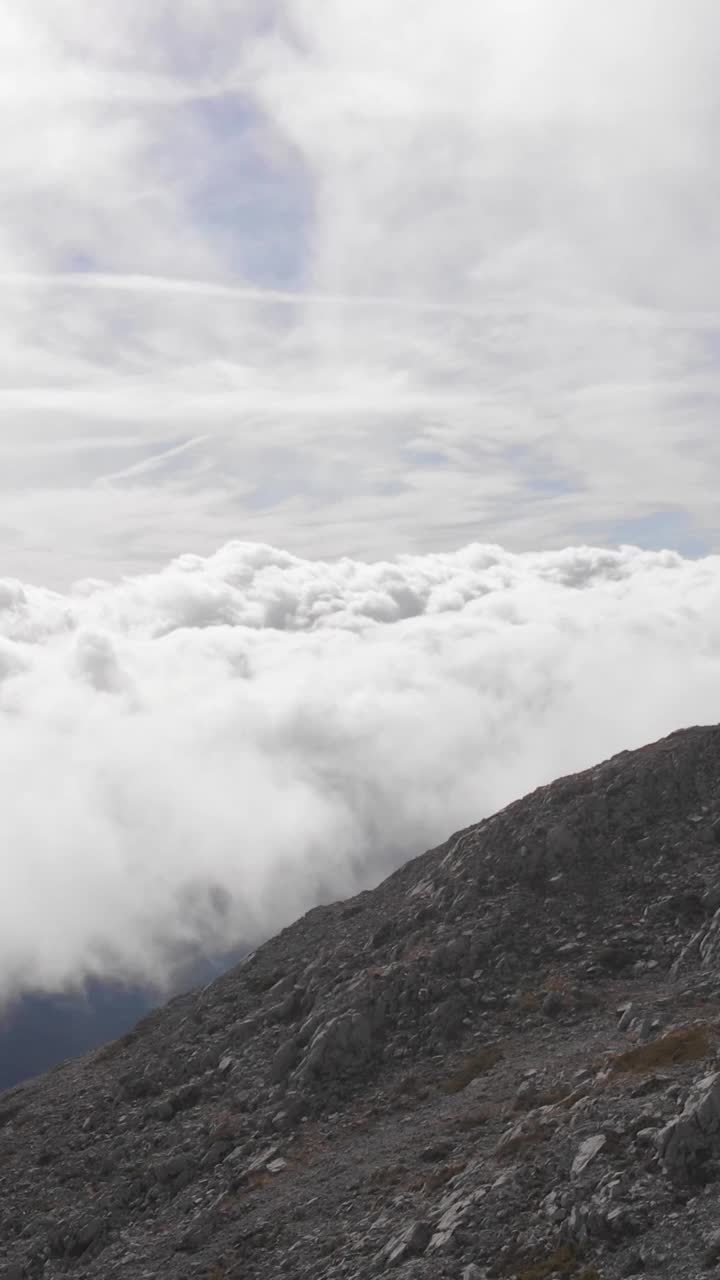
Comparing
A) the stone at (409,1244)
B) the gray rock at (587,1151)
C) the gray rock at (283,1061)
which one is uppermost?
the gray rock at (283,1061)

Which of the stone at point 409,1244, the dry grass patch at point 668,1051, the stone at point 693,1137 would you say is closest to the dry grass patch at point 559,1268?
the stone at point 693,1137

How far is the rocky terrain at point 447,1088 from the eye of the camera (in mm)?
27844

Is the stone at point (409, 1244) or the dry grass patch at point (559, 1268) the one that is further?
the stone at point (409, 1244)

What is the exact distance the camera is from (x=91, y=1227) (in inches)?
1670

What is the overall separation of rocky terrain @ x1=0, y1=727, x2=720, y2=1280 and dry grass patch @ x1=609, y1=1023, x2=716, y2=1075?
161 millimetres

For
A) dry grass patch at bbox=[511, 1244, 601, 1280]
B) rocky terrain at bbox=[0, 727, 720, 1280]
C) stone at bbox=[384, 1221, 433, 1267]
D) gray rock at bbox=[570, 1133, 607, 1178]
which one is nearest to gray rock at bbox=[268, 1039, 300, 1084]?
rocky terrain at bbox=[0, 727, 720, 1280]

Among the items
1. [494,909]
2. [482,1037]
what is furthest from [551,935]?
[482,1037]

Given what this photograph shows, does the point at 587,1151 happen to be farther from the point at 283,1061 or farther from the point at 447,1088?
the point at 283,1061

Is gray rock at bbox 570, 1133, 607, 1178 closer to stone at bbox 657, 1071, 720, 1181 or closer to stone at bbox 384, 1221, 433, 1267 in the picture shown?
stone at bbox 657, 1071, 720, 1181

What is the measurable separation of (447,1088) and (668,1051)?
1265 centimetres

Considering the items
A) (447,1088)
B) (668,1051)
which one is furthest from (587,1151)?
(447,1088)

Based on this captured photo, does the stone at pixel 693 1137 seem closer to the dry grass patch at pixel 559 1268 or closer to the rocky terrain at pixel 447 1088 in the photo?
the rocky terrain at pixel 447 1088

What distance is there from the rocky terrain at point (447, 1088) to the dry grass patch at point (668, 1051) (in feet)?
0.53

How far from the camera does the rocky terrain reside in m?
27.8
